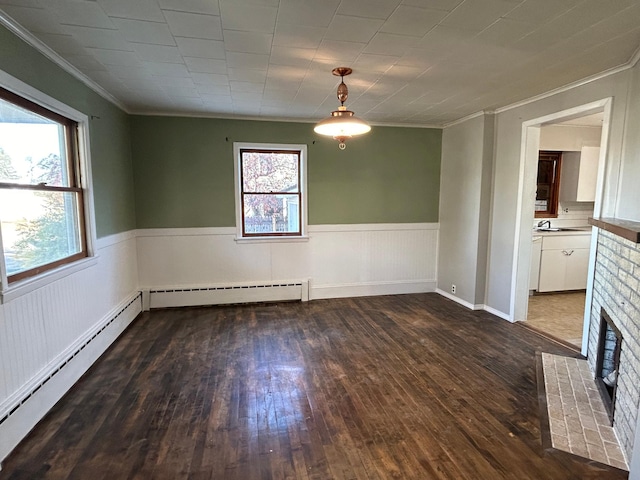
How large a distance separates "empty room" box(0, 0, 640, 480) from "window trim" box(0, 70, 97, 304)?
0.8 inches

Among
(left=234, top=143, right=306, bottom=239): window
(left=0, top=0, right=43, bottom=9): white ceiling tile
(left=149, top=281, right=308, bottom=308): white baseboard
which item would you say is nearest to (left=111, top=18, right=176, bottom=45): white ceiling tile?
(left=0, top=0, right=43, bottom=9): white ceiling tile

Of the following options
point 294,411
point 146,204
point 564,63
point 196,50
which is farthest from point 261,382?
point 564,63

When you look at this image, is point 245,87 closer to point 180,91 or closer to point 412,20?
point 180,91

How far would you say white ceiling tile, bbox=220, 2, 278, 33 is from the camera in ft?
6.28

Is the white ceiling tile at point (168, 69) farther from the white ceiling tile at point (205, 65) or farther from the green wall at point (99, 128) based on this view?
the green wall at point (99, 128)

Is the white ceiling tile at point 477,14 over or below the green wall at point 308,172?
over

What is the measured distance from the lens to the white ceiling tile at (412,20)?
6.39 ft

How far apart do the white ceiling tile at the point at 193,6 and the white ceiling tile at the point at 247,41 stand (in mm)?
258

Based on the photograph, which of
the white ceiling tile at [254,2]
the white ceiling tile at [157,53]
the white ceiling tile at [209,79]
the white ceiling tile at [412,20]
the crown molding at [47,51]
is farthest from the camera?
the white ceiling tile at [209,79]

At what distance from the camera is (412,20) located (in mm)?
2051

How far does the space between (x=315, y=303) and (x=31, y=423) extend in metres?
3.23

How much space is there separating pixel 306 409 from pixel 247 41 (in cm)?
256

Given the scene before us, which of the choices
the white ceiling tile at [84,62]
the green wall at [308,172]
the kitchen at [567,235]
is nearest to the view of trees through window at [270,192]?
the green wall at [308,172]

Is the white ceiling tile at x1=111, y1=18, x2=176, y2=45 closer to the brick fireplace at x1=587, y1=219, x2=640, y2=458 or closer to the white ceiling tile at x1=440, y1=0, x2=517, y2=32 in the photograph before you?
the white ceiling tile at x1=440, y1=0, x2=517, y2=32
